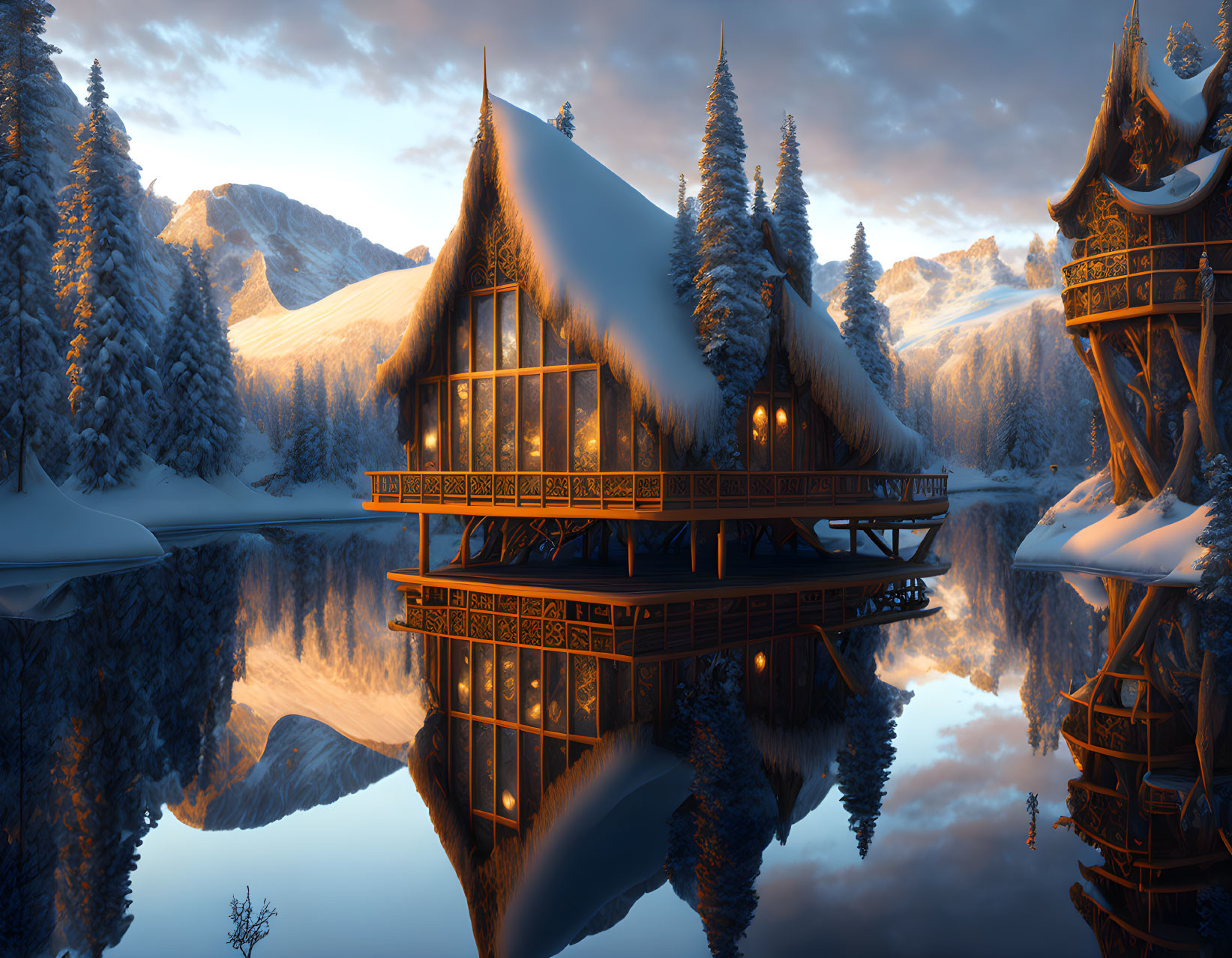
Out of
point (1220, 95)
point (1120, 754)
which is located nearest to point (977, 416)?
point (1220, 95)

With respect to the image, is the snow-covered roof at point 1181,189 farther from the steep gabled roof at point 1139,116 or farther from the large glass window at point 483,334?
the large glass window at point 483,334

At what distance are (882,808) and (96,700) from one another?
1177cm

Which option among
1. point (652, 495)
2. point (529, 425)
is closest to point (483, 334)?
point (529, 425)

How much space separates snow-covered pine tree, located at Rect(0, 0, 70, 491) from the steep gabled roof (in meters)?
35.7

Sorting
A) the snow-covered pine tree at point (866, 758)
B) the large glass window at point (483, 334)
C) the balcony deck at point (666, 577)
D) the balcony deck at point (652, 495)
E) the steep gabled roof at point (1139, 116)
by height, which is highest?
the steep gabled roof at point (1139, 116)

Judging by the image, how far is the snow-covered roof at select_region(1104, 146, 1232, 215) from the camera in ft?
70.3

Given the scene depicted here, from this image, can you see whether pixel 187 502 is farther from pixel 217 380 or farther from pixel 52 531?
pixel 52 531

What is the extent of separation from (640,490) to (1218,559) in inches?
531

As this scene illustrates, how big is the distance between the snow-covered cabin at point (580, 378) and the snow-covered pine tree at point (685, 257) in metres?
0.35

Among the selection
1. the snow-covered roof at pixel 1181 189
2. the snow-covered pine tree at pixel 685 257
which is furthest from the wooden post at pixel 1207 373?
the snow-covered pine tree at pixel 685 257

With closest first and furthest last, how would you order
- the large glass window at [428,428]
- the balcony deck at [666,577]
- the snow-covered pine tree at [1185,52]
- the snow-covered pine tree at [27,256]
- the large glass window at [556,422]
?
the balcony deck at [666,577]
the large glass window at [556,422]
the large glass window at [428,428]
the snow-covered pine tree at [1185,52]
the snow-covered pine tree at [27,256]

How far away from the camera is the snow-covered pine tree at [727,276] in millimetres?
19141

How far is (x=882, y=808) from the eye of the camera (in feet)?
30.2

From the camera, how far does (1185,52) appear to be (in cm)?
2770
